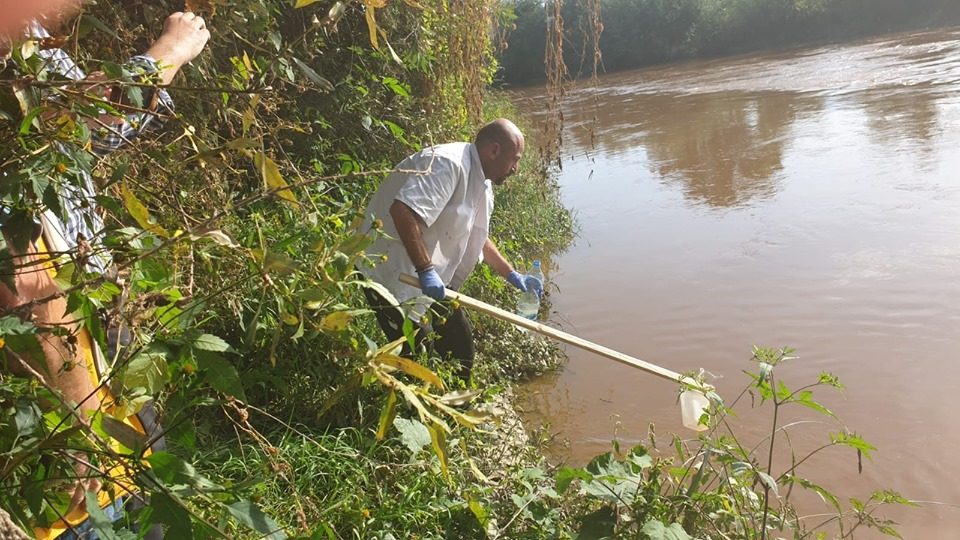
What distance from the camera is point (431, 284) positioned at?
10.7 feet

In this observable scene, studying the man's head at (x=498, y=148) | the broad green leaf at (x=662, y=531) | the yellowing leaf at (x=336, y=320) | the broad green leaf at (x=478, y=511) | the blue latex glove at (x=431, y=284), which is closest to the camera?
the yellowing leaf at (x=336, y=320)

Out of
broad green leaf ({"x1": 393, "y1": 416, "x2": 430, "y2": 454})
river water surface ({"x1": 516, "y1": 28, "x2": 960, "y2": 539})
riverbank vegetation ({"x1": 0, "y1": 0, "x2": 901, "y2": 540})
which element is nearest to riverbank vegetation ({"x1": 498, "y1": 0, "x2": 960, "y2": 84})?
river water surface ({"x1": 516, "y1": 28, "x2": 960, "y2": 539})

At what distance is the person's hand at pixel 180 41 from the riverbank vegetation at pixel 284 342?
0.09 metres

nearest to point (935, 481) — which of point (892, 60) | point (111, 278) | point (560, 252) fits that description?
point (111, 278)

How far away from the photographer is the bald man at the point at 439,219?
3.27 m

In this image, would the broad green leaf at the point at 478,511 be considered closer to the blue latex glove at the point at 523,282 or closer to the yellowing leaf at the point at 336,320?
the yellowing leaf at the point at 336,320

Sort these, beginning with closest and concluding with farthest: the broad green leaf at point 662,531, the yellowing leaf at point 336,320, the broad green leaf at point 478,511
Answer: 1. the yellowing leaf at point 336,320
2. the broad green leaf at point 662,531
3. the broad green leaf at point 478,511

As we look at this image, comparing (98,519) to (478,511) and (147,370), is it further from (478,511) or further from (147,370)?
(478,511)

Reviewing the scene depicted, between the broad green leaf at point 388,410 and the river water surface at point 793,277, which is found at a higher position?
the broad green leaf at point 388,410

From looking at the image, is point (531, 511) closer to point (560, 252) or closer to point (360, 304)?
point (360, 304)

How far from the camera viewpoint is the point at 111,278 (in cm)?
96

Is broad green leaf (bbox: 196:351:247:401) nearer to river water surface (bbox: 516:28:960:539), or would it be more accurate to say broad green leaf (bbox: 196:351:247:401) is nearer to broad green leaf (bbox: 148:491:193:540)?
broad green leaf (bbox: 148:491:193:540)

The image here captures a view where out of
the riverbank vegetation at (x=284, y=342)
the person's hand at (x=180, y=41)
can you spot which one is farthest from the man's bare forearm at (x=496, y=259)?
the person's hand at (x=180, y=41)

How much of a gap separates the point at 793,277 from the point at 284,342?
4.14 meters
